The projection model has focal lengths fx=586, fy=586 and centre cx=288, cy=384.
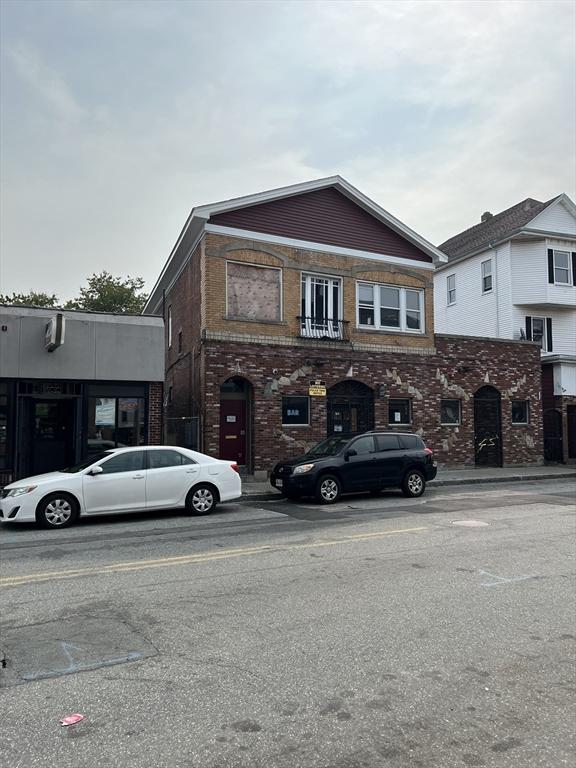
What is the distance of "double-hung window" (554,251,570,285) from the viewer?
90.1ft

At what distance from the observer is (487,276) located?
95.0 feet

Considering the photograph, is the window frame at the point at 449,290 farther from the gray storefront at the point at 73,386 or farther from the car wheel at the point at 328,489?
the car wheel at the point at 328,489

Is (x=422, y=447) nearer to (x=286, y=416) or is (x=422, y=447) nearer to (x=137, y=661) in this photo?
(x=286, y=416)

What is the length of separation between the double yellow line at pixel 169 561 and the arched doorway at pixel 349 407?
1014cm

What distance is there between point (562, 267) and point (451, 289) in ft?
19.4

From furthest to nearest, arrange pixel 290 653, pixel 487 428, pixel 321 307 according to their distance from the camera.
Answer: pixel 487 428 → pixel 321 307 → pixel 290 653

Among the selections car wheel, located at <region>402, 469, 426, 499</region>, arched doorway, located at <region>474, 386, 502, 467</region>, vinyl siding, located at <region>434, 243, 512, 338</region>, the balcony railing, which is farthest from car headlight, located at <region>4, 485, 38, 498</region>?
vinyl siding, located at <region>434, 243, 512, 338</region>

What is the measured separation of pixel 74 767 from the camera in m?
3.00

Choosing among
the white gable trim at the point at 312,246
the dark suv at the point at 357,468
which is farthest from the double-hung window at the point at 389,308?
→ the dark suv at the point at 357,468

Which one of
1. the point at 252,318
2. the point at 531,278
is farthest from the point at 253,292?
the point at 531,278

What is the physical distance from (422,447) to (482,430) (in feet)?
26.8

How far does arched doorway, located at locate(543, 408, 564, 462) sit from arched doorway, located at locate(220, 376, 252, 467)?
44.2 feet

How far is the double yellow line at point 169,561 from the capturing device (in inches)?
263

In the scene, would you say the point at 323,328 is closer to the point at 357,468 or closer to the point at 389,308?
the point at 389,308
